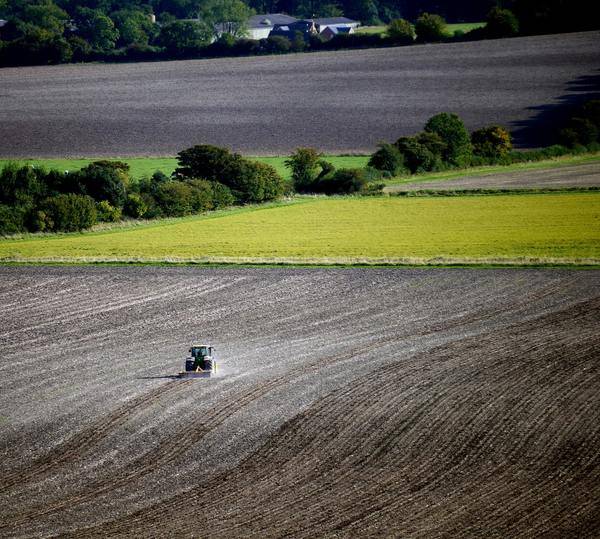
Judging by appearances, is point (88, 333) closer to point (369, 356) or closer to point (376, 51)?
point (369, 356)

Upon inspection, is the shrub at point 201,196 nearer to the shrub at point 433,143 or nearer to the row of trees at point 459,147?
the row of trees at point 459,147

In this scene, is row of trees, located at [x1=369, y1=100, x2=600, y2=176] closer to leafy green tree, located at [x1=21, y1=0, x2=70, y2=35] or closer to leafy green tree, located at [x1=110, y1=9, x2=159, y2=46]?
leafy green tree, located at [x1=110, y1=9, x2=159, y2=46]

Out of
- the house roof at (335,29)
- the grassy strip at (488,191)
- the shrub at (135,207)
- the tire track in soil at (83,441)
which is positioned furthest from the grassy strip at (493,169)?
the house roof at (335,29)

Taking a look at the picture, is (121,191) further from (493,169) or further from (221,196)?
(493,169)

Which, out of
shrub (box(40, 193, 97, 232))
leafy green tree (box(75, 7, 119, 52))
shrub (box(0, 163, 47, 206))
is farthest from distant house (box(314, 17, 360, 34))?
shrub (box(40, 193, 97, 232))

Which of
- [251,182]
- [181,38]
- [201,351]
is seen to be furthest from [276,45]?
[201,351]

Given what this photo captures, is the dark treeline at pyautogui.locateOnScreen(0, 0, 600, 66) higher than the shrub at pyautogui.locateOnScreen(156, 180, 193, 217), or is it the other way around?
the dark treeline at pyautogui.locateOnScreen(0, 0, 600, 66)
